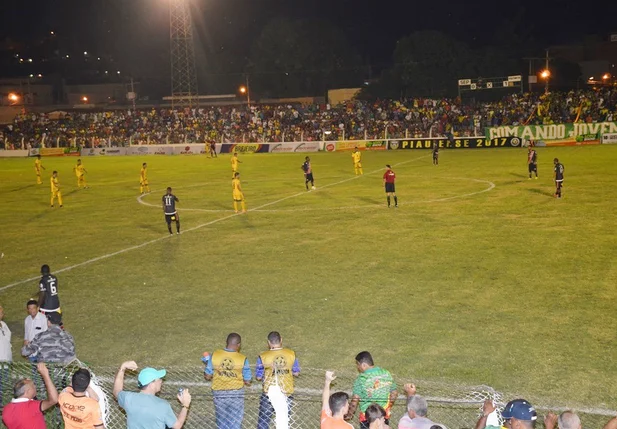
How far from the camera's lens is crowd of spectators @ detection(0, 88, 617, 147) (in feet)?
190

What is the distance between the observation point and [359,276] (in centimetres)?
1684

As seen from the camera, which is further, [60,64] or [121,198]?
[60,64]

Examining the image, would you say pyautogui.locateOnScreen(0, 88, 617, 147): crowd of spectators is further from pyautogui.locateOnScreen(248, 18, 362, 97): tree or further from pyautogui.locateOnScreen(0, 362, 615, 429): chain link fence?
pyautogui.locateOnScreen(0, 362, 615, 429): chain link fence

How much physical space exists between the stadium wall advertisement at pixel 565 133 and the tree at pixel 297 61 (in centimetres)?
5054

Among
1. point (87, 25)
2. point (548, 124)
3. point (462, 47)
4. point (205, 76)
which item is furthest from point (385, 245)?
point (87, 25)

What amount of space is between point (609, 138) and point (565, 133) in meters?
3.34

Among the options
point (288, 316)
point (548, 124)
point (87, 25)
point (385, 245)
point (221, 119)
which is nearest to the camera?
point (288, 316)

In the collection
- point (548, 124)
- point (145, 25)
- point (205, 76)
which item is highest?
point (145, 25)

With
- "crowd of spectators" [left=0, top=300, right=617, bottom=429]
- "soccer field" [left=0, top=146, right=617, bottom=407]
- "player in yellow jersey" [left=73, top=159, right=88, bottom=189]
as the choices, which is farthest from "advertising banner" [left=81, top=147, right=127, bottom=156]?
"crowd of spectators" [left=0, top=300, right=617, bottom=429]

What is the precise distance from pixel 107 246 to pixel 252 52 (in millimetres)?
89462

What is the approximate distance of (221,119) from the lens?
7344cm

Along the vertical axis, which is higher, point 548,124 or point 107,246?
point 548,124

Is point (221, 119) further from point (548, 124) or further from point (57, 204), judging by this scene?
point (57, 204)

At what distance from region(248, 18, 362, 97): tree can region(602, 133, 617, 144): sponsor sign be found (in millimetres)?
53943
